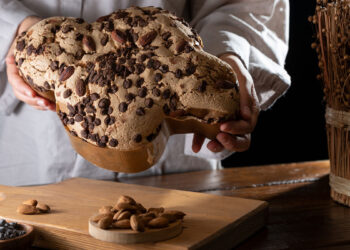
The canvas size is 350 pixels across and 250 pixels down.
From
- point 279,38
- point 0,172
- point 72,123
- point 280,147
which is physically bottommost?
point 280,147

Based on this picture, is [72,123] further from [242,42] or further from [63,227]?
[242,42]

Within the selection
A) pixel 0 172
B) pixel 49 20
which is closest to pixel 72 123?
pixel 49 20

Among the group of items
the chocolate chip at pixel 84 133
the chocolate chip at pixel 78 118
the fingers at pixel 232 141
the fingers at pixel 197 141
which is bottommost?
the fingers at pixel 197 141

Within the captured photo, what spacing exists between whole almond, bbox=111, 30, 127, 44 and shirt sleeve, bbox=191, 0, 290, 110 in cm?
32

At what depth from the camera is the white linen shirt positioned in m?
1.23

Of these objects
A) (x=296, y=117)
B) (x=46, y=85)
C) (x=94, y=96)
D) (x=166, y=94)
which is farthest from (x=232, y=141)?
(x=296, y=117)

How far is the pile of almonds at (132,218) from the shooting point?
32.5 inches

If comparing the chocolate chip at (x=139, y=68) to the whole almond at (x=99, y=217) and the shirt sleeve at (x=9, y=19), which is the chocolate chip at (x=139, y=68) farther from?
the shirt sleeve at (x=9, y=19)

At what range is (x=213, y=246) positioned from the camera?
0.84 meters

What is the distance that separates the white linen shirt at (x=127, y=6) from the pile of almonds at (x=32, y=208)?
42 cm

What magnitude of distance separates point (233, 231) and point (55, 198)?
1.35 ft

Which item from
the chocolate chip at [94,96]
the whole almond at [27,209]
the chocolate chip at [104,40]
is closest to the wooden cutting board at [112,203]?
the whole almond at [27,209]

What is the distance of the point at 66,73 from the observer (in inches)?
35.2

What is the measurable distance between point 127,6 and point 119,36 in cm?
47
